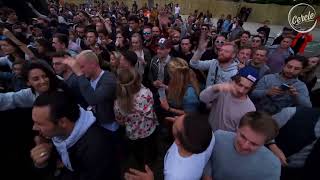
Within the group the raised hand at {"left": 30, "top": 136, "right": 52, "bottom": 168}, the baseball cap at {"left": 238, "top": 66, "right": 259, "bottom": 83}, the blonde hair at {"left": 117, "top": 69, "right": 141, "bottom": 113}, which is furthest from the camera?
the blonde hair at {"left": 117, "top": 69, "right": 141, "bottom": 113}

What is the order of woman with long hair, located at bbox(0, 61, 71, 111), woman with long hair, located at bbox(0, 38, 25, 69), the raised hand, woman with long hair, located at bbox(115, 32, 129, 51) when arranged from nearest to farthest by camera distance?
the raised hand → woman with long hair, located at bbox(0, 61, 71, 111) → woman with long hair, located at bbox(0, 38, 25, 69) → woman with long hair, located at bbox(115, 32, 129, 51)

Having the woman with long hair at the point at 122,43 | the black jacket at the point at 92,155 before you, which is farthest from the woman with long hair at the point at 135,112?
the woman with long hair at the point at 122,43

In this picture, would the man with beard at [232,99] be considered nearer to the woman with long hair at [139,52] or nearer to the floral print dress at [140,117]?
the floral print dress at [140,117]

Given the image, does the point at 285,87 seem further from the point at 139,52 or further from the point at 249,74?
the point at 139,52

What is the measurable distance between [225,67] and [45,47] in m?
2.79

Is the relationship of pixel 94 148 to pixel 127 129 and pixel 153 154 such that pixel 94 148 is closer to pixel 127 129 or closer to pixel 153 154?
pixel 127 129

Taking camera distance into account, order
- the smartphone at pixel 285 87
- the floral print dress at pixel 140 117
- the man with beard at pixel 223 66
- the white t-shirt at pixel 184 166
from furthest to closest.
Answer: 1. the man with beard at pixel 223 66
2. the smartphone at pixel 285 87
3. the floral print dress at pixel 140 117
4. the white t-shirt at pixel 184 166

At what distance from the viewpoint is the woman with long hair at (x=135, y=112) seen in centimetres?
326

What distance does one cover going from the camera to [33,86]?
3082 mm

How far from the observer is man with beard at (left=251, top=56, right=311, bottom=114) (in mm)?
3555

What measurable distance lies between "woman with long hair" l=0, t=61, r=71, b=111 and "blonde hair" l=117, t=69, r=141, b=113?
0.57m

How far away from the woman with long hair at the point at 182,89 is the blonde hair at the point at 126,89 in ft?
1.68

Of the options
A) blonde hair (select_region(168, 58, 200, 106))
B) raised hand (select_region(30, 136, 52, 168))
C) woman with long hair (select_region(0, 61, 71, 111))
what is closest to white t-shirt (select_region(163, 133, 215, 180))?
raised hand (select_region(30, 136, 52, 168))

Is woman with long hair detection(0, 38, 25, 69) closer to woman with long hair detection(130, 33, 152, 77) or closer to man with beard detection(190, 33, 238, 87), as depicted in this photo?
woman with long hair detection(130, 33, 152, 77)
